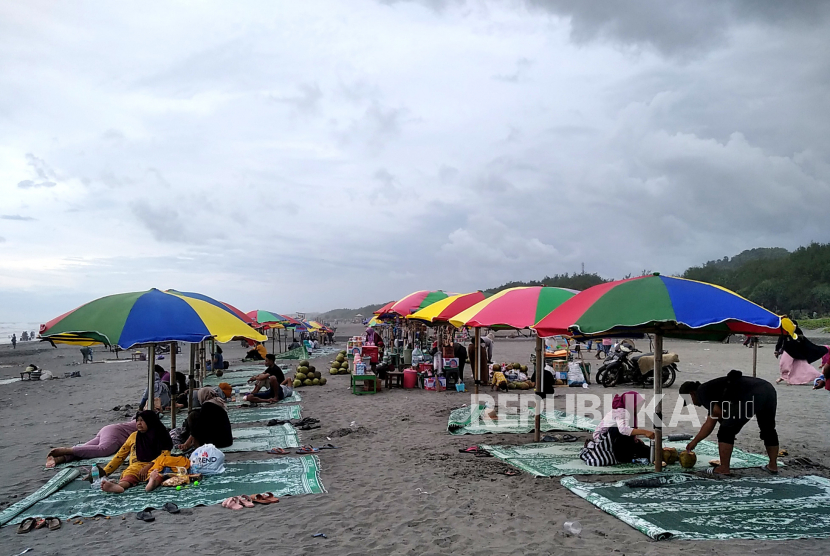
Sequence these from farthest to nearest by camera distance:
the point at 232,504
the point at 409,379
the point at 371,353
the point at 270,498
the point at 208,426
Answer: the point at 371,353
the point at 409,379
the point at 208,426
the point at 270,498
the point at 232,504

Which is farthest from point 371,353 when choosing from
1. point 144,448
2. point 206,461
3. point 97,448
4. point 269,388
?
point 144,448

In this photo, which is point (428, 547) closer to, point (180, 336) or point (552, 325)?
point (552, 325)

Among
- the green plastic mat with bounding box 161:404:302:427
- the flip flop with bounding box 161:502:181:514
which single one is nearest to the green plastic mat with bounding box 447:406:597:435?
the green plastic mat with bounding box 161:404:302:427

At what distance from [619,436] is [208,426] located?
5.43 metres

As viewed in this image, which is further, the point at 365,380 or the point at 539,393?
the point at 365,380

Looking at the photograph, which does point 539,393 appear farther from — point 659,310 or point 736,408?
point 659,310

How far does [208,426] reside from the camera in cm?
780

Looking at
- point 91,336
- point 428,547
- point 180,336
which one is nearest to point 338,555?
point 428,547

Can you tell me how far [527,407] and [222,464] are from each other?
21.9 ft

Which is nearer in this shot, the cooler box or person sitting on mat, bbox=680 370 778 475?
person sitting on mat, bbox=680 370 778 475

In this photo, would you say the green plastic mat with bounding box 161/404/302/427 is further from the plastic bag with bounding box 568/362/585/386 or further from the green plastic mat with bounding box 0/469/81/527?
the plastic bag with bounding box 568/362/585/386

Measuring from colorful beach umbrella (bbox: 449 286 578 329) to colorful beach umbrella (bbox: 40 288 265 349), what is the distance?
3186 millimetres

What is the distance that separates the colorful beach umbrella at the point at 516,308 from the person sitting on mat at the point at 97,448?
5.11 meters

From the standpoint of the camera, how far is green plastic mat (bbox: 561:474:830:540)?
471 centimetres
